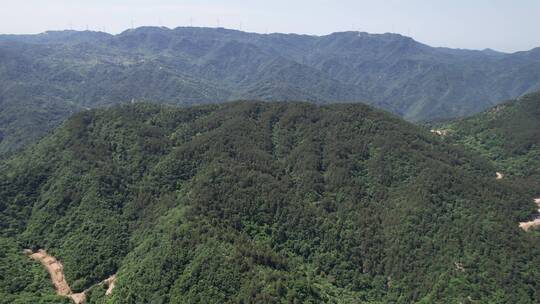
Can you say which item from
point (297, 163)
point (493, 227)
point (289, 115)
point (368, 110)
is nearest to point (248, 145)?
point (297, 163)

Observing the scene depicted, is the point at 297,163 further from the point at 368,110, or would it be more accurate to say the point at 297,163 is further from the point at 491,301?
the point at 491,301

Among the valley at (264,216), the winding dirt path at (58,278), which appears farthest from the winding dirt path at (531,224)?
the winding dirt path at (58,278)

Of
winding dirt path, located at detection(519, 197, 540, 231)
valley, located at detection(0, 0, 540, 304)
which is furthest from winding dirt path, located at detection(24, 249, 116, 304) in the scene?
winding dirt path, located at detection(519, 197, 540, 231)

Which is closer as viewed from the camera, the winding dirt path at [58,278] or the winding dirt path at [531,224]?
the winding dirt path at [58,278]

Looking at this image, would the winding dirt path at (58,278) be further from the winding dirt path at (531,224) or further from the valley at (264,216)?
the winding dirt path at (531,224)

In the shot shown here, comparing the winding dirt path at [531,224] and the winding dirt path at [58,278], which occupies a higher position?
the winding dirt path at [531,224]

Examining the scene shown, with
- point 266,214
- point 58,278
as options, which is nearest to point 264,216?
point 266,214

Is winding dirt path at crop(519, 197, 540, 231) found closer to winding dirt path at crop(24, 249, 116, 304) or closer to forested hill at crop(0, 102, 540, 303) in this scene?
forested hill at crop(0, 102, 540, 303)
